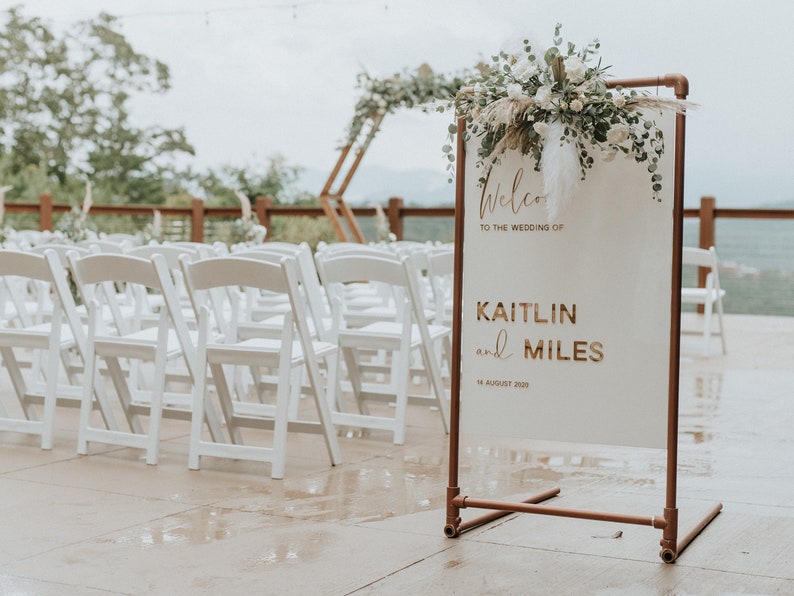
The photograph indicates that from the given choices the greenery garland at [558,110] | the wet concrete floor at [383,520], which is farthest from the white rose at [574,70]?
the wet concrete floor at [383,520]

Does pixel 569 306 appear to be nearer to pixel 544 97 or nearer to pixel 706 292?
pixel 544 97

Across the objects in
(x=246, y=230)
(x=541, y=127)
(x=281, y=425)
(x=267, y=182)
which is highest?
(x=267, y=182)

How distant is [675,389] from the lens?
330 centimetres

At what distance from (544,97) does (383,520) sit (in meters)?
1.47

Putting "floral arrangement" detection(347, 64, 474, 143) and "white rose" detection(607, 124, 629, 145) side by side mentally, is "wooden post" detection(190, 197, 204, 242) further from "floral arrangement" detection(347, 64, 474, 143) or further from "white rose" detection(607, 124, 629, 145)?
"white rose" detection(607, 124, 629, 145)

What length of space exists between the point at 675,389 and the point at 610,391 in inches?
7.8

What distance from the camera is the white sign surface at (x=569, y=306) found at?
3334mm

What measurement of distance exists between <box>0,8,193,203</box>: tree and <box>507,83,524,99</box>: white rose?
68.5 ft

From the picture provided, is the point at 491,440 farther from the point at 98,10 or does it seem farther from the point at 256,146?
the point at 98,10

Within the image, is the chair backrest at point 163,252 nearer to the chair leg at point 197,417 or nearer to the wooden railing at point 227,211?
the chair leg at point 197,417

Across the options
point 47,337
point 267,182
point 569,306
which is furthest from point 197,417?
point 267,182

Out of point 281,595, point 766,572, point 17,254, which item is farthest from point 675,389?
point 17,254

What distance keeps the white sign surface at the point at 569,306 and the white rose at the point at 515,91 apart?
233 mm

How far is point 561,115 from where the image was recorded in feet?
10.7
